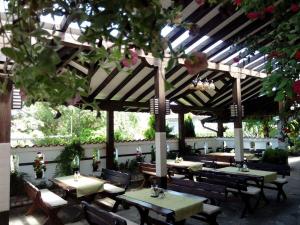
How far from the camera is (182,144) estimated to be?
42.7ft

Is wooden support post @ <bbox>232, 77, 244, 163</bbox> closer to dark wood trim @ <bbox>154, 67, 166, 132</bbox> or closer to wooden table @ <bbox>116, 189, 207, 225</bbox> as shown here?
dark wood trim @ <bbox>154, 67, 166, 132</bbox>

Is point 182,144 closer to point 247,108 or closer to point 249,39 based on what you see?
point 247,108

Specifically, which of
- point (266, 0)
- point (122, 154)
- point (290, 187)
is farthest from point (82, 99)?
point (122, 154)

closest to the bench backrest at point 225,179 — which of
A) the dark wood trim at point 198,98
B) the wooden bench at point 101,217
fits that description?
the wooden bench at point 101,217

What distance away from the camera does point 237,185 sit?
6102 millimetres

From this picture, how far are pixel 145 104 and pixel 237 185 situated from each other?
21.1 feet

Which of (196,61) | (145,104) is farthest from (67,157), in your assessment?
(196,61)

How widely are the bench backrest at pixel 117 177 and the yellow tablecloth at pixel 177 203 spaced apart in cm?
150

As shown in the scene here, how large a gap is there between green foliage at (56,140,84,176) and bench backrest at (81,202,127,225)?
4.92m

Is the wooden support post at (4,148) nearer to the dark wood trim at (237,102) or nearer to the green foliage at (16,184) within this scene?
the green foliage at (16,184)

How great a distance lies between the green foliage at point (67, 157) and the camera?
8.85 metres

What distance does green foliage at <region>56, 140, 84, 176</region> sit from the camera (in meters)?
8.85

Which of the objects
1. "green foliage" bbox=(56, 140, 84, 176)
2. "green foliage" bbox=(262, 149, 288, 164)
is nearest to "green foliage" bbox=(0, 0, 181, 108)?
"green foliage" bbox=(56, 140, 84, 176)

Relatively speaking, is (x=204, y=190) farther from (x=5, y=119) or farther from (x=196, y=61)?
(x=196, y=61)
